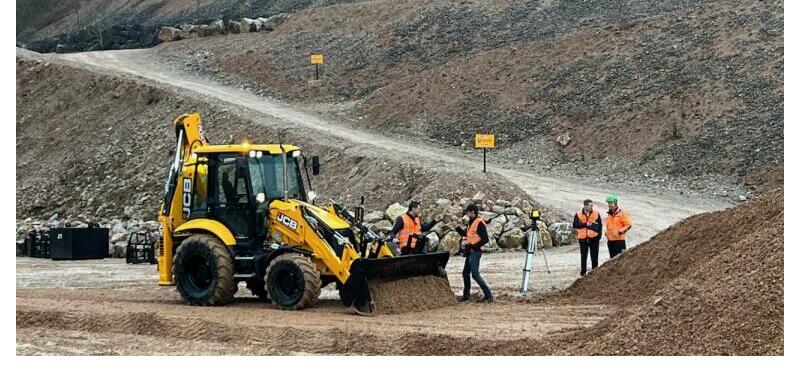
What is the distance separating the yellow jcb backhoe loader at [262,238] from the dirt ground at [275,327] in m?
0.38

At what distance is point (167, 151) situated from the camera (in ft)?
119

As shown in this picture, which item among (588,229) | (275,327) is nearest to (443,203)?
(588,229)

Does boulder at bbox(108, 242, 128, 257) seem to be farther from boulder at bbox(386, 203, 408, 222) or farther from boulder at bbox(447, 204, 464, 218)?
boulder at bbox(447, 204, 464, 218)

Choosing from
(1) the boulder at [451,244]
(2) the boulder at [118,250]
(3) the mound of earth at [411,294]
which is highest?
(1) the boulder at [451,244]

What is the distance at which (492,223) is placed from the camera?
25375mm

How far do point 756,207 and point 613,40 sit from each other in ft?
88.5

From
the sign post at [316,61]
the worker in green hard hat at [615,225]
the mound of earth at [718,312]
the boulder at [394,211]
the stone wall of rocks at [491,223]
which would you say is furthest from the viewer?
the sign post at [316,61]

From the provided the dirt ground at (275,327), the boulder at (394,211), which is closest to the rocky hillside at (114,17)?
the boulder at (394,211)

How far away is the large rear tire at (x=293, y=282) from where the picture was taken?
1538cm

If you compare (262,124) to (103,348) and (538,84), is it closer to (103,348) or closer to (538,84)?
(538,84)

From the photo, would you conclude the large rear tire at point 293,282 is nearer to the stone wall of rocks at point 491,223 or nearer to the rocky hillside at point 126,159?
the stone wall of rocks at point 491,223

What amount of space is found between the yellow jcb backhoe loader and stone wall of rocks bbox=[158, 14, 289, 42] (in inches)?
1497

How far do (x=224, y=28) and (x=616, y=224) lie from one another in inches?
1526

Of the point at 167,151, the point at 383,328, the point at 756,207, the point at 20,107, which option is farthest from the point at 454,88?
the point at 383,328
